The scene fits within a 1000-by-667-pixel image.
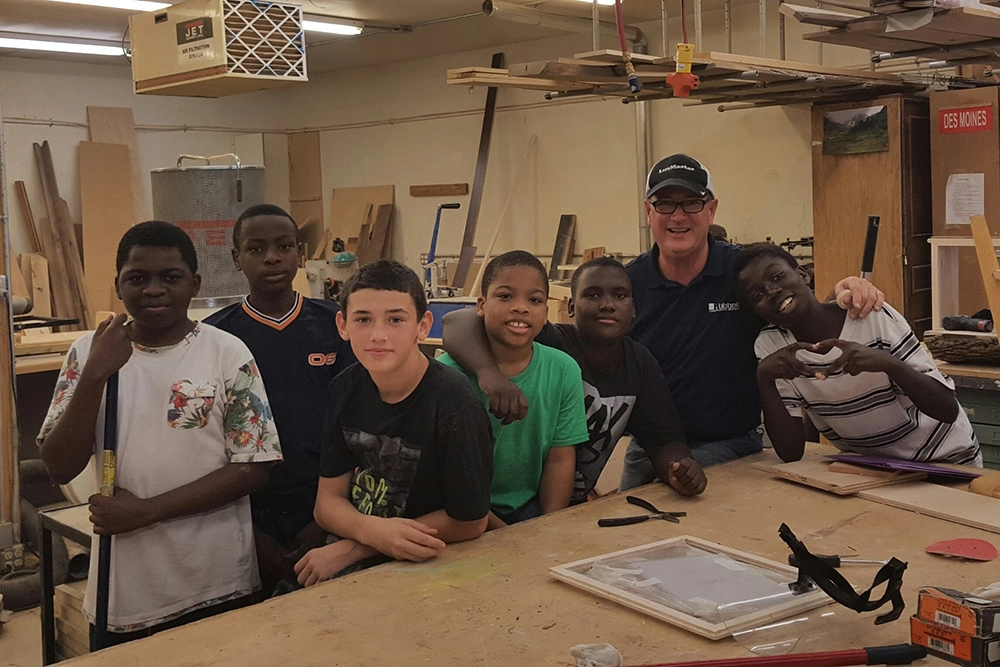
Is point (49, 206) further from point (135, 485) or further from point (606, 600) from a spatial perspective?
point (606, 600)

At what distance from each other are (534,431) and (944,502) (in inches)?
36.6

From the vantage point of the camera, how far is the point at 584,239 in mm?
8656

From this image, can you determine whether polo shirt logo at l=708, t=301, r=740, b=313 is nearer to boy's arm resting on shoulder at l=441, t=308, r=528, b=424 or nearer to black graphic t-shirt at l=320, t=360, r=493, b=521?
boy's arm resting on shoulder at l=441, t=308, r=528, b=424

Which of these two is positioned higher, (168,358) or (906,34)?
(906,34)

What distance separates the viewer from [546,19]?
7.07 metres

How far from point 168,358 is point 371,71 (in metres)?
8.70

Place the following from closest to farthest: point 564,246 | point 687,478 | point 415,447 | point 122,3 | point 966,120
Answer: point 415,447 < point 687,478 < point 966,120 < point 122,3 < point 564,246

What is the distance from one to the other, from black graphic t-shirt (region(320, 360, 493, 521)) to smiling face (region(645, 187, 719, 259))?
39.4 inches

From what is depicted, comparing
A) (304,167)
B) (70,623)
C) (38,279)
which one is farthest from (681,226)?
(304,167)

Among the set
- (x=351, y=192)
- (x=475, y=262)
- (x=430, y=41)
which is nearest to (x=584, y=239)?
(x=475, y=262)

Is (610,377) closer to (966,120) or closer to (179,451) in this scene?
(179,451)

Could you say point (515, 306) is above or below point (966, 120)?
→ below

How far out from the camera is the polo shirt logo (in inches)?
110

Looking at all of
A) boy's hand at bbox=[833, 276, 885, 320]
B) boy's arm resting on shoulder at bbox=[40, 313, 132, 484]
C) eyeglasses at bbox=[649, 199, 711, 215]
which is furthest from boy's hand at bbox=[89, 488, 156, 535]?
boy's hand at bbox=[833, 276, 885, 320]
